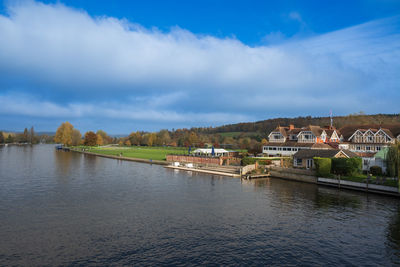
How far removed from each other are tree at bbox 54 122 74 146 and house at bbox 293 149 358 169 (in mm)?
127057

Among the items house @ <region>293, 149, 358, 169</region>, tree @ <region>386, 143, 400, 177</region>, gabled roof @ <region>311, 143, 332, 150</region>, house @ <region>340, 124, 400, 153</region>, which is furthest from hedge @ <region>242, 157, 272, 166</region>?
tree @ <region>386, 143, 400, 177</region>

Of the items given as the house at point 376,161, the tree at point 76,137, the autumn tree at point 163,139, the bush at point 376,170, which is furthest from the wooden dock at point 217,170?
the tree at point 76,137

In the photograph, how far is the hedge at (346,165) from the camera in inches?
1657

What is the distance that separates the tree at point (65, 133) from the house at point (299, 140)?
11372 cm

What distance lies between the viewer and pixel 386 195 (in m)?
35.0

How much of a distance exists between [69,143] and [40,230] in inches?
5490

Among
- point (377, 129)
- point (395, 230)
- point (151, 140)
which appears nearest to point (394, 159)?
point (395, 230)

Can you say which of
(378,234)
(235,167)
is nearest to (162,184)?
(235,167)

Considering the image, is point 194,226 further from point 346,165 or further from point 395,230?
point 346,165

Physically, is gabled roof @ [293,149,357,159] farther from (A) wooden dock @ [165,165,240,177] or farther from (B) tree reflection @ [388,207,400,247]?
(B) tree reflection @ [388,207,400,247]

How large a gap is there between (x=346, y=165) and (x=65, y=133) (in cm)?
13901

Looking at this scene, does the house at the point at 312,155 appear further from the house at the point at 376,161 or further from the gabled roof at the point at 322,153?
the house at the point at 376,161

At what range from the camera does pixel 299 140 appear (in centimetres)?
6700

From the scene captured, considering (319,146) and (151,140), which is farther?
(151,140)
